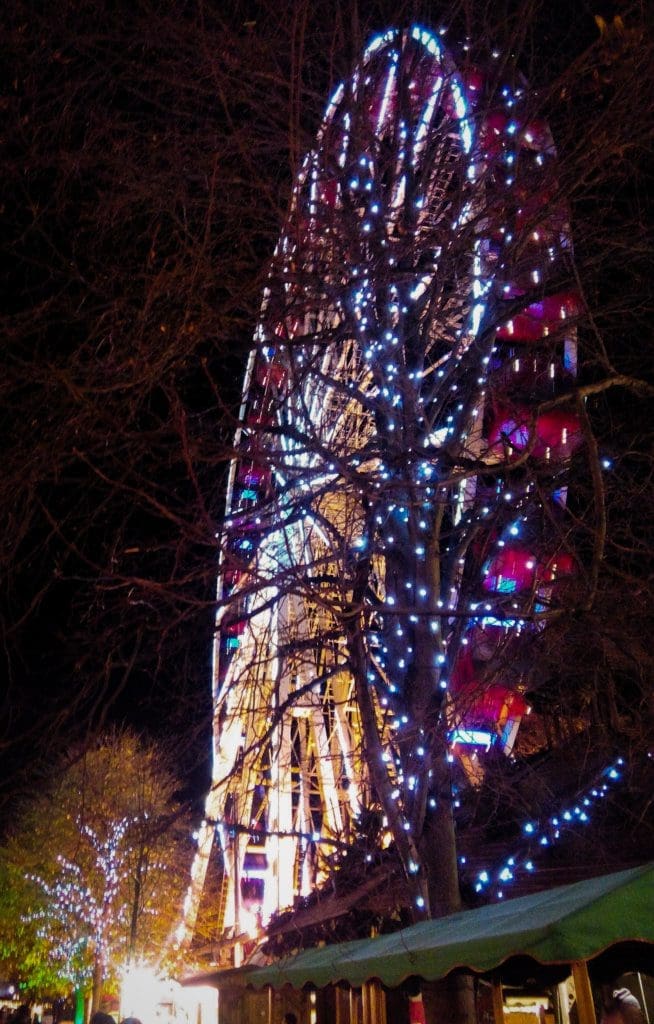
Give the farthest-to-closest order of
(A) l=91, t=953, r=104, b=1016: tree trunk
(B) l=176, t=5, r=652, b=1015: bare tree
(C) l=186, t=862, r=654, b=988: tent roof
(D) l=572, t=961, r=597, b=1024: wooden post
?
(A) l=91, t=953, r=104, b=1016: tree trunk, (B) l=176, t=5, r=652, b=1015: bare tree, (D) l=572, t=961, r=597, b=1024: wooden post, (C) l=186, t=862, r=654, b=988: tent roof

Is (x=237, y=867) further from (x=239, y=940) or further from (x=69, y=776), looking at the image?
(x=69, y=776)

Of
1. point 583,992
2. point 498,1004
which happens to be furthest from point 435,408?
point 583,992

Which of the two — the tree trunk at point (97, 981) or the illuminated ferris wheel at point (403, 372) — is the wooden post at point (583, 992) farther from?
the tree trunk at point (97, 981)

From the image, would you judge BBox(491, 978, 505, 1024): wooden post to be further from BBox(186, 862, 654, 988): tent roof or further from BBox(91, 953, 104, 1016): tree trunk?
BBox(91, 953, 104, 1016): tree trunk

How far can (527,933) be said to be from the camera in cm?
417

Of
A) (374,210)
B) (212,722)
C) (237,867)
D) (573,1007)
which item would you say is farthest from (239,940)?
(374,210)

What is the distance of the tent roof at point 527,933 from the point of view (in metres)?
3.95

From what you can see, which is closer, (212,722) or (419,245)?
(419,245)

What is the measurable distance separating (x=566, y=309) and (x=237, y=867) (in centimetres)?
918

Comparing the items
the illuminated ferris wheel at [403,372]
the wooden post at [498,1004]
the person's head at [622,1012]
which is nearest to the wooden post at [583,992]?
the wooden post at [498,1004]

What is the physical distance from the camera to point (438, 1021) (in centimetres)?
621

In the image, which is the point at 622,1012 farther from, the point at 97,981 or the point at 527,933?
the point at 97,981

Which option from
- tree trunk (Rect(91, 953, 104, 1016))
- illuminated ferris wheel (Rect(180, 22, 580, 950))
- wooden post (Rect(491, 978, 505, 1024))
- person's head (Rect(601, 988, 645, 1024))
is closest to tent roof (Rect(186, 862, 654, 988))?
wooden post (Rect(491, 978, 505, 1024))

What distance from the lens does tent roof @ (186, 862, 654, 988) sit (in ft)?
13.0
